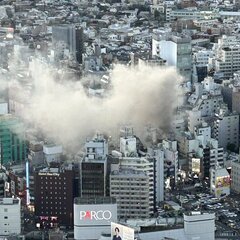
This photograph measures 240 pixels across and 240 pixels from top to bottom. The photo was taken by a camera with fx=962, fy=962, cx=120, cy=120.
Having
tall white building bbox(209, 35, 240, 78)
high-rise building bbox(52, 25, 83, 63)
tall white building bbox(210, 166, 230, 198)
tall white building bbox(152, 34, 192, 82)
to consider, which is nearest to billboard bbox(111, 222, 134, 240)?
tall white building bbox(210, 166, 230, 198)

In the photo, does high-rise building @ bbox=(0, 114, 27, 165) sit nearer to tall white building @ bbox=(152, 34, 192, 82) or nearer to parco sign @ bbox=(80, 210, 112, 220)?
parco sign @ bbox=(80, 210, 112, 220)

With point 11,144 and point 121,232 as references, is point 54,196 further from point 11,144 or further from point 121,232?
point 121,232

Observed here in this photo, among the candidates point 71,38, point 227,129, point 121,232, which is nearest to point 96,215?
point 121,232

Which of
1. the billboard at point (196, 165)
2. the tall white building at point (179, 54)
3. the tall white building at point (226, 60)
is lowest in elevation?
the billboard at point (196, 165)

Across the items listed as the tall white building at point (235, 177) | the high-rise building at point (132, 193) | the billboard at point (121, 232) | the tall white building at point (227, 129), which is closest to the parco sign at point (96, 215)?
the billboard at point (121, 232)

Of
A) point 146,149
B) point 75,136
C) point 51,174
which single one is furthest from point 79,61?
point 51,174

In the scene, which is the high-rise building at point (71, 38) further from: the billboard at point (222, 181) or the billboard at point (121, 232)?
the billboard at point (121, 232)
